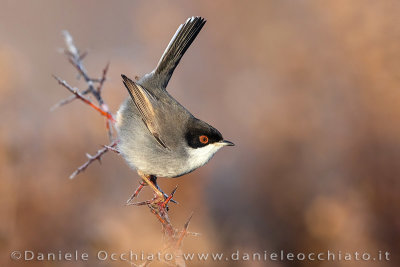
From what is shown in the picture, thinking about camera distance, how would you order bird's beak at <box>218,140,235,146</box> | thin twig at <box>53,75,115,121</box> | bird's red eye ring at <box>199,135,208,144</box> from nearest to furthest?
thin twig at <box>53,75,115,121</box> < bird's beak at <box>218,140,235,146</box> < bird's red eye ring at <box>199,135,208,144</box>

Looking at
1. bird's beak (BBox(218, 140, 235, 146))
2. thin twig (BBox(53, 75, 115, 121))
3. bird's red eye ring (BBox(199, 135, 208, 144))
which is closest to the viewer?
thin twig (BBox(53, 75, 115, 121))

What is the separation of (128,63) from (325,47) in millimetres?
2536

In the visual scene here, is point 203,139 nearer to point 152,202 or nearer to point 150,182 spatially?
point 150,182

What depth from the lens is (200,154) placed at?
9.76 feet

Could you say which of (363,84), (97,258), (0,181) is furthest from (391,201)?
(0,181)

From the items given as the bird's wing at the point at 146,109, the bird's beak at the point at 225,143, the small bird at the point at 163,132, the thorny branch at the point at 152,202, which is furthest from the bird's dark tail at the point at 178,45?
the bird's beak at the point at 225,143

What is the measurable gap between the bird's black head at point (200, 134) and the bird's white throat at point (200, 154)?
1.1 inches

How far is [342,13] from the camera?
211 inches

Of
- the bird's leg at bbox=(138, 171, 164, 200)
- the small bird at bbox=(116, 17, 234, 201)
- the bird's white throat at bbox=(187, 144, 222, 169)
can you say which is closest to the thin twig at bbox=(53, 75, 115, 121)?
the small bird at bbox=(116, 17, 234, 201)

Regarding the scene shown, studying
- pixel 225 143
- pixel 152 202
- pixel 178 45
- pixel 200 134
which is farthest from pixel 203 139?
pixel 178 45

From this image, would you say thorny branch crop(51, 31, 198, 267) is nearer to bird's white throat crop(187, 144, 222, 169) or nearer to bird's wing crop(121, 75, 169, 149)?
bird's wing crop(121, 75, 169, 149)

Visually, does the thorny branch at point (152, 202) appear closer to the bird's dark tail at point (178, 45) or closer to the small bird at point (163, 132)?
the small bird at point (163, 132)

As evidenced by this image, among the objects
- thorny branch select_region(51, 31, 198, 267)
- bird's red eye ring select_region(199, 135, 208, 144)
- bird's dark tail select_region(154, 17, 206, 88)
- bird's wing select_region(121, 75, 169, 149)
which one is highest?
bird's dark tail select_region(154, 17, 206, 88)

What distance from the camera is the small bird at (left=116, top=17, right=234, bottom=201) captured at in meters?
2.98
